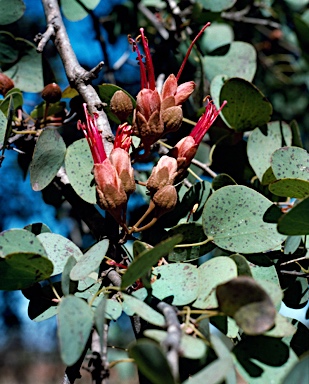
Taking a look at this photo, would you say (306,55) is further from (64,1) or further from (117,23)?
(64,1)

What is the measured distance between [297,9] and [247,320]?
1.50 m

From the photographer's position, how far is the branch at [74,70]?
799 millimetres

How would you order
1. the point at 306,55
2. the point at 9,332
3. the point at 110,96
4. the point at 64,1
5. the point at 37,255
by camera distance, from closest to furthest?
the point at 37,255 → the point at 110,96 → the point at 64,1 → the point at 306,55 → the point at 9,332

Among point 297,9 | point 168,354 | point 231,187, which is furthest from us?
point 297,9

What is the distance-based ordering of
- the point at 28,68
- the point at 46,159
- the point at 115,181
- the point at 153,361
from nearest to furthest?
the point at 153,361, the point at 115,181, the point at 46,159, the point at 28,68

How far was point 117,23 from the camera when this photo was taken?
5.16ft

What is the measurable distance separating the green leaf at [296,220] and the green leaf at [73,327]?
244 millimetres

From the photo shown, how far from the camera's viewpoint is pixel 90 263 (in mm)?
600

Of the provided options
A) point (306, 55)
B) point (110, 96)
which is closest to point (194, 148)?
point (110, 96)

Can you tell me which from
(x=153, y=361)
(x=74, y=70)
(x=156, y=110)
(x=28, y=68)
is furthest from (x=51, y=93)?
(x=153, y=361)

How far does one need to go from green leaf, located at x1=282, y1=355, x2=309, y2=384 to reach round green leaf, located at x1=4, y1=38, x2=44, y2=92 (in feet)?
2.68

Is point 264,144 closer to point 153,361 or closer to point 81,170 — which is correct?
point 81,170

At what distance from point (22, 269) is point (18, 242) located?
4 cm

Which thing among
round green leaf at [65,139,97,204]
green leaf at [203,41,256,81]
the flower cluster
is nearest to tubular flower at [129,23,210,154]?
the flower cluster
